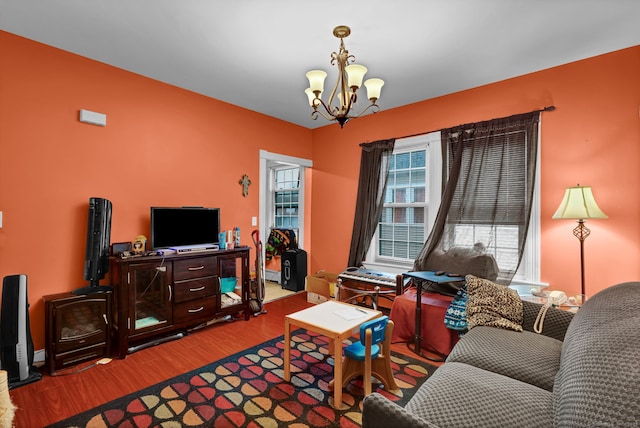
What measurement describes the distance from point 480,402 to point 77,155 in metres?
3.58

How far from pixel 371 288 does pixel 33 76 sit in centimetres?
404

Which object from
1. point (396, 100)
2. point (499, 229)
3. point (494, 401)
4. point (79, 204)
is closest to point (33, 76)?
point (79, 204)

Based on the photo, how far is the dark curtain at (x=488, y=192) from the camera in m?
3.08

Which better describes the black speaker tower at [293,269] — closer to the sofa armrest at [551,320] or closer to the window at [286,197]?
the window at [286,197]

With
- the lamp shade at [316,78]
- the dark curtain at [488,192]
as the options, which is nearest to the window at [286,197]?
the dark curtain at [488,192]

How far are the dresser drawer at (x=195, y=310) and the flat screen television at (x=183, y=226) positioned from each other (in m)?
0.63

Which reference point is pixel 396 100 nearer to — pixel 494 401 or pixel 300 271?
pixel 300 271

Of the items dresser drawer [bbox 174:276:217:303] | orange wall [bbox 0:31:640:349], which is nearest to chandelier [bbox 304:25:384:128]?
orange wall [bbox 0:31:640:349]

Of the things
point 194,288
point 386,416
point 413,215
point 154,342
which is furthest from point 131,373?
point 413,215

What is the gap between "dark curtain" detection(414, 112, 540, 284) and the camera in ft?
10.1

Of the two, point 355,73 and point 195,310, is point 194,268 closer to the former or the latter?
point 195,310

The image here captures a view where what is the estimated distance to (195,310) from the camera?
3.27m

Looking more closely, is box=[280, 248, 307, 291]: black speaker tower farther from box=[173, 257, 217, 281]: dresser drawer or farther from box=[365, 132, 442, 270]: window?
box=[173, 257, 217, 281]: dresser drawer

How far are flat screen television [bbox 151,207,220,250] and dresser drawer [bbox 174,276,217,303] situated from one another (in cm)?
42
